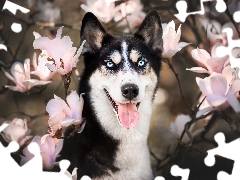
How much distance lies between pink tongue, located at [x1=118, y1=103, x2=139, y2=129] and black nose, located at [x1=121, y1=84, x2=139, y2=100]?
48mm

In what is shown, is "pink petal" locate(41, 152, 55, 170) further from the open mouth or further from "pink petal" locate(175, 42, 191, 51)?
"pink petal" locate(175, 42, 191, 51)

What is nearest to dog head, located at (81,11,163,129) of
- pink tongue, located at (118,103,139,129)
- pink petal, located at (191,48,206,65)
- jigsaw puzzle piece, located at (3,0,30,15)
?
pink tongue, located at (118,103,139,129)

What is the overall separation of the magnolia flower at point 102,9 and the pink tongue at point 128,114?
0.26m

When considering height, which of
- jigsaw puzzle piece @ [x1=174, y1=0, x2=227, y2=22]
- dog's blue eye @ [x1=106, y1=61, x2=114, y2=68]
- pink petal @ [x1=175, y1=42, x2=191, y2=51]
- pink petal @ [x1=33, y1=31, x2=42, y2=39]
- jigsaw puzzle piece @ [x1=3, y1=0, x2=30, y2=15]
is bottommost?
dog's blue eye @ [x1=106, y1=61, x2=114, y2=68]

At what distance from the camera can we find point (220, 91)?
0.90 meters

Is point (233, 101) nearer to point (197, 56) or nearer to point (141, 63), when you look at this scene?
point (197, 56)

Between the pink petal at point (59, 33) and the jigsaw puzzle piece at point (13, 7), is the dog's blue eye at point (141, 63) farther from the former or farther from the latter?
the jigsaw puzzle piece at point (13, 7)

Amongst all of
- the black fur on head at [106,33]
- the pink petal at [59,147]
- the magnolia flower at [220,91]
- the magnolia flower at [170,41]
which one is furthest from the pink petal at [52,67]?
the magnolia flower at [220,91]

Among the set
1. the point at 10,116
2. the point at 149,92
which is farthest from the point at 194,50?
the point at 10,116

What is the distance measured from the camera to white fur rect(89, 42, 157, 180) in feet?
2.95

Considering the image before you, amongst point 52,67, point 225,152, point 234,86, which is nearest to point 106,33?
point 52,67

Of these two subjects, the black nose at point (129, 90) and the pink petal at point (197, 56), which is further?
the pink petal at point (197, 56)

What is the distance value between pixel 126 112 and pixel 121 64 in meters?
0.13

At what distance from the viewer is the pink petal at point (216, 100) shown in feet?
2.93
